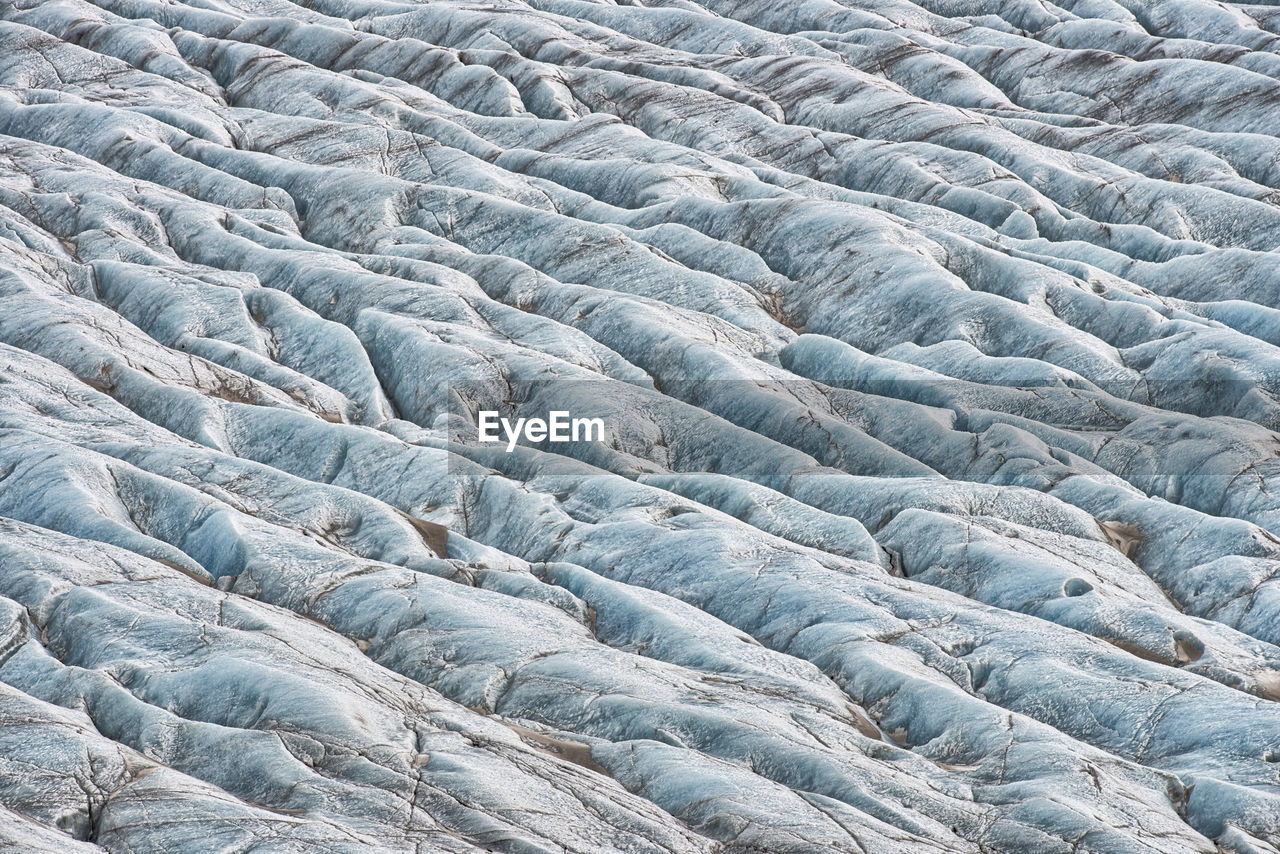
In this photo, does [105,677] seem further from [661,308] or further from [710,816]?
A: [661,308]

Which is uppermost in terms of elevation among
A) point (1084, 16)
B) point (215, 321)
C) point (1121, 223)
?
point (1084, 16)

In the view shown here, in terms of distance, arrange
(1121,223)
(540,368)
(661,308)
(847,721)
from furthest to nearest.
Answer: (1121,223)
(661,308)
(540,368)
(847,721)

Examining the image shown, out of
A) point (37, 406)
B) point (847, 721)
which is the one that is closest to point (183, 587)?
point (37, 406)

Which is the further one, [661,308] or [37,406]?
[661,308]

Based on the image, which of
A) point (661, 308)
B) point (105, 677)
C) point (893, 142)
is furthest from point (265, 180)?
point (105, 677)

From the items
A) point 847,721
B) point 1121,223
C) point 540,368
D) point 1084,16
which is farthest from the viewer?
point 1084,16

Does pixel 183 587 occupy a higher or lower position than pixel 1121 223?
lower

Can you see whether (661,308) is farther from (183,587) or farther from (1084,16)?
(1084,16)
